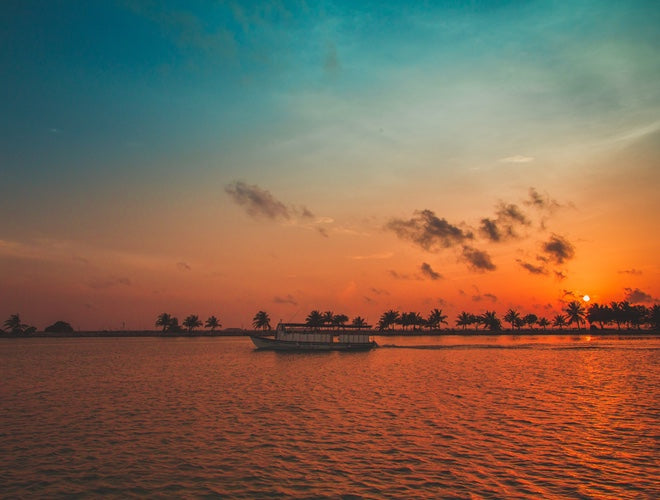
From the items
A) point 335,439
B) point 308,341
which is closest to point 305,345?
point 308,341

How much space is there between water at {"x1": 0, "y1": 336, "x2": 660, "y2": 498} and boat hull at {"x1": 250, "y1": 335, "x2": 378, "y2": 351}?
183ft

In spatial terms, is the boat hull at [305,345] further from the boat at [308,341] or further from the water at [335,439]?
the water at [335,439]

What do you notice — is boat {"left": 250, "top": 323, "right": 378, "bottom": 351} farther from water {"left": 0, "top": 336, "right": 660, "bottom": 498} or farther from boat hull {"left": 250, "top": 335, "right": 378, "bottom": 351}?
water {"left": 0, "top": 336, "right": 660, "bottom": 498}

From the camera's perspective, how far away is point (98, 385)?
5012 centimetres

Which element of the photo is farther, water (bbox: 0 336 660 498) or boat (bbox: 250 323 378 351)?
boat (bbox: 250 323 378 351)

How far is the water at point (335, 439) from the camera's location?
1828 centimetres

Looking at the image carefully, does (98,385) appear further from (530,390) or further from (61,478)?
(530,390)

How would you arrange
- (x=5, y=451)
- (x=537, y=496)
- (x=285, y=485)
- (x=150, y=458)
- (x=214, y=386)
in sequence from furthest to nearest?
(x=214, y=386) < (x=5, y=451) < (x=150, y=458) < (x=285, y=485) < (x=537, y=496)

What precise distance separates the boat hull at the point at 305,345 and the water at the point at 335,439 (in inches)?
2199

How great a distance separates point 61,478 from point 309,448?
→ 11127 mm

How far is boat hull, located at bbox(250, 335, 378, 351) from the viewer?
4176 inches

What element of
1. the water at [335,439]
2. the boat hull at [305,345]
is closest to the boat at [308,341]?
the boat hull at [305,345]

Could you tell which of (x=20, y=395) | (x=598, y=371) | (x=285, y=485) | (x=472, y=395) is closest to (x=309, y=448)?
(x=285, y=485)

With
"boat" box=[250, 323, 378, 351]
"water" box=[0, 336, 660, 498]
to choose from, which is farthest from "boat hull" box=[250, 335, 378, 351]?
"water" box=[0, 336, 660, 498]
